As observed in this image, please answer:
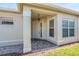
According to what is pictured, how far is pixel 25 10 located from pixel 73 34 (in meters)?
5.63

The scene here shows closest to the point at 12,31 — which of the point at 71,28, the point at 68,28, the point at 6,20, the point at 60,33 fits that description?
the point at 6,20

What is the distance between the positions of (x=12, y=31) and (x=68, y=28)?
195 inches

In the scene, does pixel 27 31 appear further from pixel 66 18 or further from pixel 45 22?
pixel 45 22

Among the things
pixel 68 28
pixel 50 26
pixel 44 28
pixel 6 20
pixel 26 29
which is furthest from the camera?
pixel 44 28

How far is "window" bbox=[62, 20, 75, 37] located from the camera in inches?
434

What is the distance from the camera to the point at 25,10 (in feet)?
27.0

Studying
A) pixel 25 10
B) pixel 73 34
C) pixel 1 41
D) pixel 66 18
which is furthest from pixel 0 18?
pixel 73 34

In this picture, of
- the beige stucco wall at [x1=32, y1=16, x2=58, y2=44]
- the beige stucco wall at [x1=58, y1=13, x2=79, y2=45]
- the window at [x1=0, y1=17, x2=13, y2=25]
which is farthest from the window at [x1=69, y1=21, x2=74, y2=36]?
the window at [x1=0, y1=17, x2=13, y2=25]

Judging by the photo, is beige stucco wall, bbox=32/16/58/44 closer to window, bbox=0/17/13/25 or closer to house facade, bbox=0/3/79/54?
house facade, bbox=0/3/79/54

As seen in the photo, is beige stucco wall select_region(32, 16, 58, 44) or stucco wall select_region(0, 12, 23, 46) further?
beige stucco wall select_region(32, 16, 58, 44)

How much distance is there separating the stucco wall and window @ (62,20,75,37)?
3.94 metres

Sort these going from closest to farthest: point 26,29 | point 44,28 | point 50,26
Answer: point 26,29, point 50,26, point 44,28

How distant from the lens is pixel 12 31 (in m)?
11.5

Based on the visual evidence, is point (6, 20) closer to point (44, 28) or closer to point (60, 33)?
point (44, 28)
